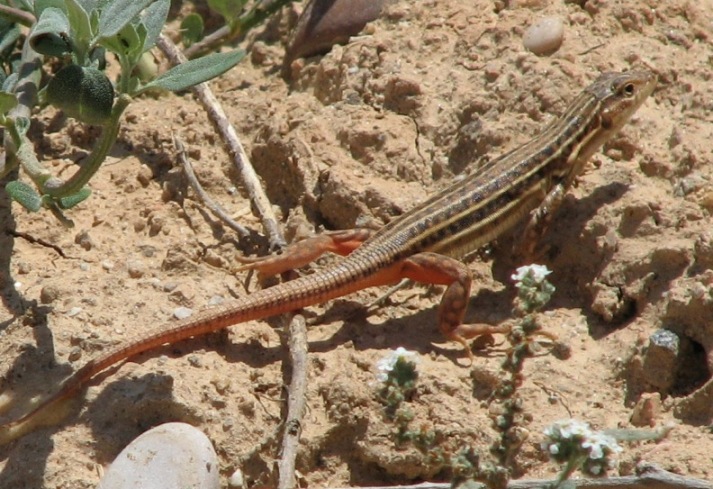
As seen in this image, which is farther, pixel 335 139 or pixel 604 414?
pixel 335 139

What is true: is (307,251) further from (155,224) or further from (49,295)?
(49,295)

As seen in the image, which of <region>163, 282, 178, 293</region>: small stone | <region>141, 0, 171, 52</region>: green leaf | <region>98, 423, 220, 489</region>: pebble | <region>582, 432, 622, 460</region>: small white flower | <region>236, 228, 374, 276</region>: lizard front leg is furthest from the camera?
<region>236, 228, 374, 276</region>: lizard front leg

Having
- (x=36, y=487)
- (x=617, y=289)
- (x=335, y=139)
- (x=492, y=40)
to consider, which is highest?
(x=492, y=40)

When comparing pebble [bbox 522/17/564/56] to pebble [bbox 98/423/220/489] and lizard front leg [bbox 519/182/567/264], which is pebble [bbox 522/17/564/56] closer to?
lizard front leg [bbox 519/182/567/264]

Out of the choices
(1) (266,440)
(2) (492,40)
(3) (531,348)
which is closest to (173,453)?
(1) (266,440)

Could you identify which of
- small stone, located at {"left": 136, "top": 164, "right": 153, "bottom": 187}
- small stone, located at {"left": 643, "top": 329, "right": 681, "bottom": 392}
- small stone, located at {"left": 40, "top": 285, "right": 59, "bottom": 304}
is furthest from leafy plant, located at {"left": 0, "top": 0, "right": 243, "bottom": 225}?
small stone, located at {"left": 643, "top": 329, "right": 681, "bottom": 392}

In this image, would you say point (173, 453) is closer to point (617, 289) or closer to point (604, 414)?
point (604, 414)

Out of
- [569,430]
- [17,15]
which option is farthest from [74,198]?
[569,430]
